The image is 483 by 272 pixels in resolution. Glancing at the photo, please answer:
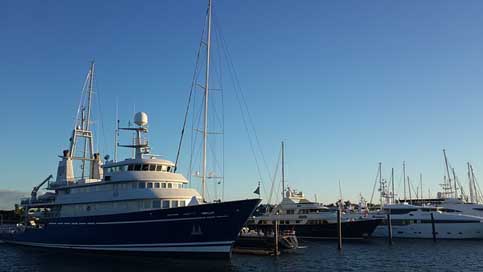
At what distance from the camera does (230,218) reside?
3244 centimetres

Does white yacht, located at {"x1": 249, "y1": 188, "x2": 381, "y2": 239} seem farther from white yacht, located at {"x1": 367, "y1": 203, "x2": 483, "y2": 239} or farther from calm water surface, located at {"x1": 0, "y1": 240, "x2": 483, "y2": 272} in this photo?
calm water surface, located at {"x1": 0, "y1": 240, "x2": 483, "y2": 272}

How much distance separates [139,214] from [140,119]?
9.81 metres

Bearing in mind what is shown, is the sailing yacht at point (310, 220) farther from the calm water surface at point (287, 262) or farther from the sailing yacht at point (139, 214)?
the sailing yacht at point (139, 214)

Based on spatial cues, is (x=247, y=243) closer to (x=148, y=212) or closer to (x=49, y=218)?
(x=148, y=212)

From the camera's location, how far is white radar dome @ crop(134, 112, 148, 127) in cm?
4053

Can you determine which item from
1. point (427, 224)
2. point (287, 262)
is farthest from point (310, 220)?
point (287, 262)

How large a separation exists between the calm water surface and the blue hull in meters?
0.93

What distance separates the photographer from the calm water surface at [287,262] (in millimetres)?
32281

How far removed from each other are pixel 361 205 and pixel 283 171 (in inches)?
635

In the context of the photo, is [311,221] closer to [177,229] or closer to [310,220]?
[310,220]

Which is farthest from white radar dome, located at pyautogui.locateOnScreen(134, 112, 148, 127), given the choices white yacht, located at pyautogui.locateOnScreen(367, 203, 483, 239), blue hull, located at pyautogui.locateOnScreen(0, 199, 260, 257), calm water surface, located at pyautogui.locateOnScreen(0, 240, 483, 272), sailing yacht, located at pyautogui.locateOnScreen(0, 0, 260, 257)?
white yacht, located at pyautogui.locateOnScreen(367, 203, 483, 239)

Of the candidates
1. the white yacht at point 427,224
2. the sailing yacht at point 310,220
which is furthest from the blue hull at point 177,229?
the white yacht at point 427,224

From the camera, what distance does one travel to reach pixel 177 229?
33.0 m

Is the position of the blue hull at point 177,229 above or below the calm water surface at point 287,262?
above
